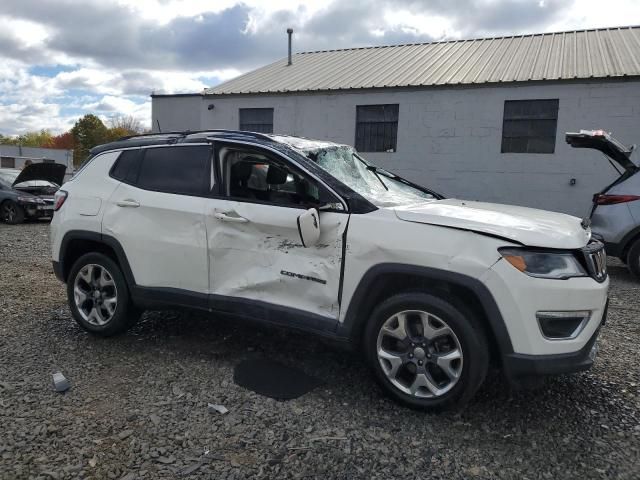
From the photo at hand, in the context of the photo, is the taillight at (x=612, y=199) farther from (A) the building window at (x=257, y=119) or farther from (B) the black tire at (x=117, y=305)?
(A) the building window at (x=257, y=119)

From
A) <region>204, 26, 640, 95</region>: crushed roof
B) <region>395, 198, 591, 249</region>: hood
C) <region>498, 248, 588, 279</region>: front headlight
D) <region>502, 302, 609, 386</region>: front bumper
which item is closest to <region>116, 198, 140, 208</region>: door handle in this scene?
<region>395, 198, 591, 249</region>: hood

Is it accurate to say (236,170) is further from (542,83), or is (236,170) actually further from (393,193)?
(542,83)

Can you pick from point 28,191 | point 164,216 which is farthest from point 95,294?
point 28,191

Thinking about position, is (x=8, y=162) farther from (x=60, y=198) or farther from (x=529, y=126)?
(x=60, y=198)

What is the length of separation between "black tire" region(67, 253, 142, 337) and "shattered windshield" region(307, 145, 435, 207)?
1906mm

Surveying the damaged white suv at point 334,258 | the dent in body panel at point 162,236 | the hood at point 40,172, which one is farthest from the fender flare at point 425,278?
the hood at point 40,172

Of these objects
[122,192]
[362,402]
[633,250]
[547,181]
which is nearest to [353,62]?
[547,181]

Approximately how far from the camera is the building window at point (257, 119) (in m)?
16.1

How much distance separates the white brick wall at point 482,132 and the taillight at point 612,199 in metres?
5.68

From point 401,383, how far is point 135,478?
5.17 ft

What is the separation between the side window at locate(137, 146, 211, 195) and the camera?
151 inches

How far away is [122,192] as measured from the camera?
13.5ft

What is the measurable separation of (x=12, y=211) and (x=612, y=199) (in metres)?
13.0

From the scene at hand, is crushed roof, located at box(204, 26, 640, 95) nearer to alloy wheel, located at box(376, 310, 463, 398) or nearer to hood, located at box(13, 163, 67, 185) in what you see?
hood, located at box(13, 163, 67, 185)
